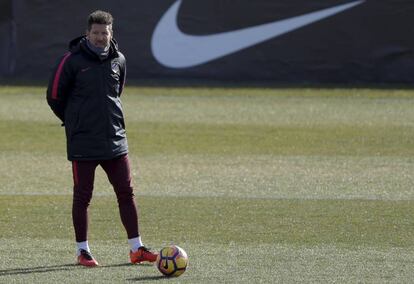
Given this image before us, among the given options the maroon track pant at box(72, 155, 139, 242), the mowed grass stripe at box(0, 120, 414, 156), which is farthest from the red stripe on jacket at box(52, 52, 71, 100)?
A: the mowed grass stripe at box(0, 120, 414, 156)

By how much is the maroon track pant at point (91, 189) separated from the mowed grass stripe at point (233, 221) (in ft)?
3.60

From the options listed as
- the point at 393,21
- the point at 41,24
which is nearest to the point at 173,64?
the point at 41,24

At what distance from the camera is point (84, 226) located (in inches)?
359

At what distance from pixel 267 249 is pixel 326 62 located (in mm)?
15717

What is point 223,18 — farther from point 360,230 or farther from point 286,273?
point 286,273

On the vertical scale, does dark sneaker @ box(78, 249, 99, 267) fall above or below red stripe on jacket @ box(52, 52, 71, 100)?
below

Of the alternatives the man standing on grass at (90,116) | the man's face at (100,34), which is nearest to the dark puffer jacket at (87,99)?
the man standing on grass at (90,116)

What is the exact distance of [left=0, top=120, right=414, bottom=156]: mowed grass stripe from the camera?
57.3 ft

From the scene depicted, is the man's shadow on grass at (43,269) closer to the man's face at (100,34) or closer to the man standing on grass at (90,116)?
the man standing on grass at (90,116)

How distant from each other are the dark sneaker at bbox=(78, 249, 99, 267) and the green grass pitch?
10 cm

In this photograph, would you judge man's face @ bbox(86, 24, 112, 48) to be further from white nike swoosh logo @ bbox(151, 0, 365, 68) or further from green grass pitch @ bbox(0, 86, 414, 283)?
white nike swoosh logo @ bbox(151, 0, 365, 68)

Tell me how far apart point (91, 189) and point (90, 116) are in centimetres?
59

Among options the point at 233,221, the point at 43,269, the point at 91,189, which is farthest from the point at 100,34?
the point at 233,221

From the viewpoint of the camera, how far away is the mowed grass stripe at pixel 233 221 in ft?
34.4
